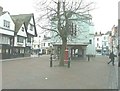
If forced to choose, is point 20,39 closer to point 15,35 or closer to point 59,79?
point 15,35

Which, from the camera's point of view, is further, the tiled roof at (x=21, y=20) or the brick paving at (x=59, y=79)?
the tiled roof at (x=21, y=20)

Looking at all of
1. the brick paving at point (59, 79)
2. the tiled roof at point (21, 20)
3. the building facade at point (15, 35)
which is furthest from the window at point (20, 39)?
the brick paving at point (59, 79)

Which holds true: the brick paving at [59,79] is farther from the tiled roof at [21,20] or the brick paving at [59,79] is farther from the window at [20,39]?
the window at [20,39]

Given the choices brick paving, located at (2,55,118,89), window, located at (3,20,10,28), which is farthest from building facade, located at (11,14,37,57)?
brick paving, located at (2,55,118,89)

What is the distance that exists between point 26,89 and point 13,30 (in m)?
42.6

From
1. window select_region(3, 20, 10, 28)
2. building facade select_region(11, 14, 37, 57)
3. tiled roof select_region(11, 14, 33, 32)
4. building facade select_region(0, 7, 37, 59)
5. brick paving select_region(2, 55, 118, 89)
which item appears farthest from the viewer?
tiled roof select_region(11, 14, 33, 32)

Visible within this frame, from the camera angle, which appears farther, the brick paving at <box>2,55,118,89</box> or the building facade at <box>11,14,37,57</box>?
the building facade at <box>11,14,37,57</box>

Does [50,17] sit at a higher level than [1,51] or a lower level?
→ higher

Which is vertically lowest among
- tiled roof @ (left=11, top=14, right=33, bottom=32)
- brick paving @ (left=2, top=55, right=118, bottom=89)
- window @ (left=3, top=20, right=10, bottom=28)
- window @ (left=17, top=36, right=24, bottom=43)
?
brick paving @ (left=2, top=55, right=118, bottom=89)

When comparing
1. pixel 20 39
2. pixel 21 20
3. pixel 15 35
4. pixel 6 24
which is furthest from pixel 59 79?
pixel 21 20

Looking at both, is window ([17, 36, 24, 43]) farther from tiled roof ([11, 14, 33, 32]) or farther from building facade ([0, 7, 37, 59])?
tiled roof ([11, 14, 33, 32])

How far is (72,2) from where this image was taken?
29344mm

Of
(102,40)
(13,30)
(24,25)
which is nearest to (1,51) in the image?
(13,30)

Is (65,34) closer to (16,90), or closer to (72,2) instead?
(72,2)
